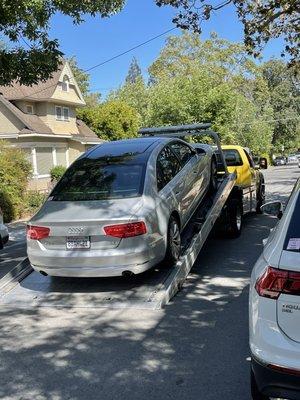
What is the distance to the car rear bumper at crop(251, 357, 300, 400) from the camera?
2.92 meters

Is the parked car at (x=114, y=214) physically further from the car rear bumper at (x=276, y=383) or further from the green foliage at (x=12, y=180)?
the green foliage at (x=12, y=180)

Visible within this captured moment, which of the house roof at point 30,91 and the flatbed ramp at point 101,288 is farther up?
the house roof at point 30,91

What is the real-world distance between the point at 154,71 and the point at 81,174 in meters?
52.4

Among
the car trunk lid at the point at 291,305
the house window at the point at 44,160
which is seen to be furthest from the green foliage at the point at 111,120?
the car trunk lid at the point at 291,305

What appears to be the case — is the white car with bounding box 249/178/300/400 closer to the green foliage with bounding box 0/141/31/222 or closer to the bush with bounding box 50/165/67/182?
the green foliage with bounding box 0/141/31/222

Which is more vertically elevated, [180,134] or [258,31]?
[258,31]

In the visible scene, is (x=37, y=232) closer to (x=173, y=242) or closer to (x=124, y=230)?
(x=124, y=230)

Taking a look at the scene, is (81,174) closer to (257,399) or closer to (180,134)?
(180,134)

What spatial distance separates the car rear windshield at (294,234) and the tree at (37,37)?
7.74 metres

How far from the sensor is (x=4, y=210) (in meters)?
18.3

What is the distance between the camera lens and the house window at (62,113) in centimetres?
3494

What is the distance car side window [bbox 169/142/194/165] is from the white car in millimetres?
4955

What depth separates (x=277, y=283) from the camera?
3006 millimetres

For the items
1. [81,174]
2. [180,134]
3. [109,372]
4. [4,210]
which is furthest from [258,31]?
[109,372]
